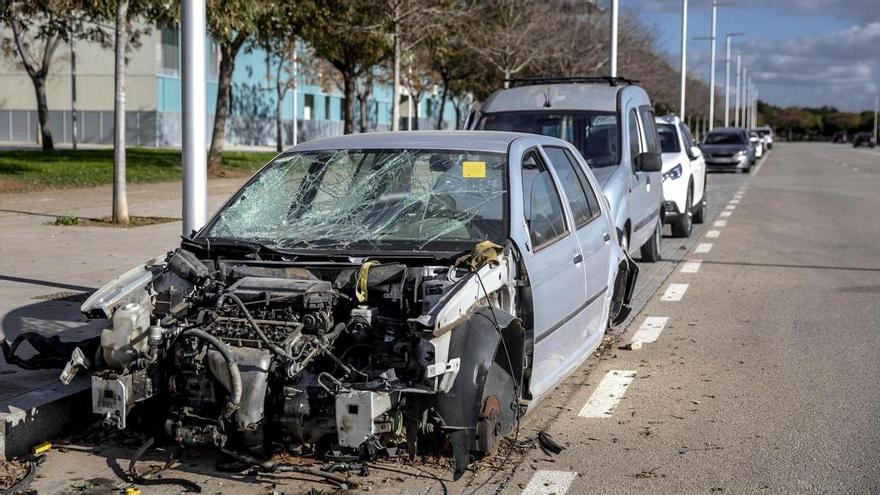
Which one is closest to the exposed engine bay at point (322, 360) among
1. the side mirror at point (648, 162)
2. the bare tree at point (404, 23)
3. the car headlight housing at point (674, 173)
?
the side mirror at point (648, 162)

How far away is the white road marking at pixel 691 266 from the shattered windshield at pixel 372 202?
273 inches

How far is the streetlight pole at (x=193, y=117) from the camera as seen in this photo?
8344 mm

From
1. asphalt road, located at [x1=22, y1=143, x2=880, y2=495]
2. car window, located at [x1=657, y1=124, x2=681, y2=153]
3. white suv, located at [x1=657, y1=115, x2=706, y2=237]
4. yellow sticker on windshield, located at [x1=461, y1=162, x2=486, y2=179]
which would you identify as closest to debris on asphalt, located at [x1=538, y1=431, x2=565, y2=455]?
asphalt road, located at [x1=22, y1=143, x2=880, y2=495]

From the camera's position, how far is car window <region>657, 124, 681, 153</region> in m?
16.8

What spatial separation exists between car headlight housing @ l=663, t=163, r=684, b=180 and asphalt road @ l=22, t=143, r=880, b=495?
325cm

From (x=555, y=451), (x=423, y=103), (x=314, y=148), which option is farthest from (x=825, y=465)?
(x=423, y=103)

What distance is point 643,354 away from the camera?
8172mm

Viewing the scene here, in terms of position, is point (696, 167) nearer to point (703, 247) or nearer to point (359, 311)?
point (703, 247)

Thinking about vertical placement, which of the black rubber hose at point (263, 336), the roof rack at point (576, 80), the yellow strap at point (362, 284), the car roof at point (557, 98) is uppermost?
the roof rack at point (576, 80)

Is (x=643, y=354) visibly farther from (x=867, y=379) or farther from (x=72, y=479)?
(x=72, y=479)

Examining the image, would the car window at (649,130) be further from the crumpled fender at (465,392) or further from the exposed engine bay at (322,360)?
the crumpled fender at (465,392)

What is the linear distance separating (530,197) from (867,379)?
2.75m

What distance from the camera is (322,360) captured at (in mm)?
5070

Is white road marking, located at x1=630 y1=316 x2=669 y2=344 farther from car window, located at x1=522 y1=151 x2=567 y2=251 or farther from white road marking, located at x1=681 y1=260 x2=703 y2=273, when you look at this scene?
white road marking, located at x1=681 y1=260 x2=703 y2=273
